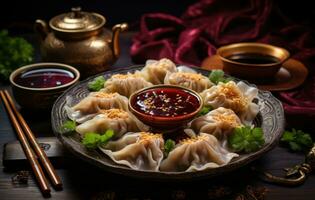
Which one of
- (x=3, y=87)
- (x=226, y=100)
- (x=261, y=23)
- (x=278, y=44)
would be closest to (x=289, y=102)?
(x=226, y=100)

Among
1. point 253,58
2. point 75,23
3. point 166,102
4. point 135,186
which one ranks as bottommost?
point 135,186

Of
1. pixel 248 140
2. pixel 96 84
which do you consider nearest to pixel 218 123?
pixel 248 140

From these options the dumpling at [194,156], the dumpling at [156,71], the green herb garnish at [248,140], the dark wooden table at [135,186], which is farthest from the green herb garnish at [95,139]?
Answer: the dumpling at [156,71]

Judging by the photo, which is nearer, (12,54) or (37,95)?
(37,95)

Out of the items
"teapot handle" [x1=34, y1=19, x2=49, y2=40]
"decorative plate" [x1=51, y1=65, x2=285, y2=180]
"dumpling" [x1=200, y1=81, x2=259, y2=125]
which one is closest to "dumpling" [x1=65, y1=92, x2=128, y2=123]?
"decorative plate" [x1=51, y1=65, x2=285, y2=180]

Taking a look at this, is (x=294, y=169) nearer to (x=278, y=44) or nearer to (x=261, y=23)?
(x=278, y=44)

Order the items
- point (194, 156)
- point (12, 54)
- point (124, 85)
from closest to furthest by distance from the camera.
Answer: point (194, 156), point (124, 85), point (12, 54)

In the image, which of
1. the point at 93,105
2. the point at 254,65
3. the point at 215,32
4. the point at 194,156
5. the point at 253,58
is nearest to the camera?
the point at 194,156

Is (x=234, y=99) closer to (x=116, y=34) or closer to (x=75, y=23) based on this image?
(x=116, y=34)
